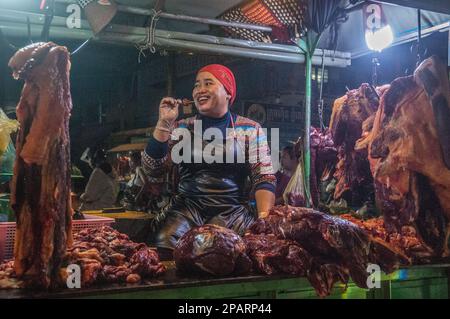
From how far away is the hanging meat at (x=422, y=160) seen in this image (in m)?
3.53

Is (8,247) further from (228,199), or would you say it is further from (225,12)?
(225,12)

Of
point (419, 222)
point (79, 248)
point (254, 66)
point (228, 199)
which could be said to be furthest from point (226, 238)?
point (254, 66)

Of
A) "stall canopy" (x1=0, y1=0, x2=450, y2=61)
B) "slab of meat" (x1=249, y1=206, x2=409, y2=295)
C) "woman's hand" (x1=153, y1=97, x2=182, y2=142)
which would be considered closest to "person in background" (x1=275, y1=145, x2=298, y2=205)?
"stall canopy" (x1=0, y1=0, x2=450, y2=61)

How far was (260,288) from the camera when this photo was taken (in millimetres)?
2729

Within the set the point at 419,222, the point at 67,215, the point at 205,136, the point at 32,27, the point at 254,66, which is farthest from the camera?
the point at 254,66

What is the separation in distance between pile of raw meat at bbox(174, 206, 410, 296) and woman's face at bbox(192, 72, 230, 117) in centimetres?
124

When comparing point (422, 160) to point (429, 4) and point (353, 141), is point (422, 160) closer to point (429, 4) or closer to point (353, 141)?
point (429, 4)

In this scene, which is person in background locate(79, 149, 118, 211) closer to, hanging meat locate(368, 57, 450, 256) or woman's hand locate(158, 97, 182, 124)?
woman's hand locate(158, 97, 182, 124)

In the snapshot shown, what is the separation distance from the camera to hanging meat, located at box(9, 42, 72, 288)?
2.41m

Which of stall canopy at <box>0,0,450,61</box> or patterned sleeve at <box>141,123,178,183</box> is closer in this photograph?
stall canopy at <box>0,0,450,61</box>

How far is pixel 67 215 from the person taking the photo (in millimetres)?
2602

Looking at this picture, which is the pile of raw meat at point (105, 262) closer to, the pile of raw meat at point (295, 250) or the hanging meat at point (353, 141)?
the pile of raw meat at point (295, 250)

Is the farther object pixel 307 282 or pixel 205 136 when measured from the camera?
pixel 205 136
